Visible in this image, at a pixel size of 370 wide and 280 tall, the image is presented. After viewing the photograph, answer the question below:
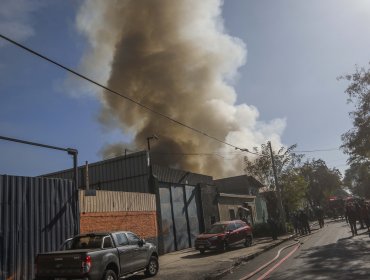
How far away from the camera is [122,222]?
63.8ft

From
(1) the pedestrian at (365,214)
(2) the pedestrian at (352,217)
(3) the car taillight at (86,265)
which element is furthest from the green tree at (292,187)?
(3) the car taillight at (86,265)

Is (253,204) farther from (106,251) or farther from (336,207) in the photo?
(106,251)

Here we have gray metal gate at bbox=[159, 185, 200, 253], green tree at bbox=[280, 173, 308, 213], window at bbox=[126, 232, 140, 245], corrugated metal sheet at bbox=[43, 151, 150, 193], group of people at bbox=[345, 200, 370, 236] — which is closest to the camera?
window at bbox=[126, 232, 140, 245]

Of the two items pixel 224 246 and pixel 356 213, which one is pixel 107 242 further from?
pixel 356 213

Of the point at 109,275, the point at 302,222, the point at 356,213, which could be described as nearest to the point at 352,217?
the point at 356,213

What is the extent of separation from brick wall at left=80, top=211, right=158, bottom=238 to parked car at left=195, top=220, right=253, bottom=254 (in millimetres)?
2865

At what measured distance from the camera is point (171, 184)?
2567cm

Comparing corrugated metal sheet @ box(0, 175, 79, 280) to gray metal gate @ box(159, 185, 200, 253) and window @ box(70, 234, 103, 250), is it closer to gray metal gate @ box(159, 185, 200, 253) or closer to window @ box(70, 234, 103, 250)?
window @ box(70, 234, 103, 250)

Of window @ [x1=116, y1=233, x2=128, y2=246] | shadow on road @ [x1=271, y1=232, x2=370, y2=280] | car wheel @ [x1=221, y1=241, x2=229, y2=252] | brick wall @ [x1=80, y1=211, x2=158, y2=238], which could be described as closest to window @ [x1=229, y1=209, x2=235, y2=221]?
brick wall @ [x1=80, y1=211, x2=158, y2=238]

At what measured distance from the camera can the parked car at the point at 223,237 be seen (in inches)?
791

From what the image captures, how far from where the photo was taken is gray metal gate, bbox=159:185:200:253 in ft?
78.7

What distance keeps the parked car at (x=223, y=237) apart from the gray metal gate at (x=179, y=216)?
11.3 feet

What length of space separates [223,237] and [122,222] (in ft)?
16.6

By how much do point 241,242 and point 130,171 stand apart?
7.61 metres
